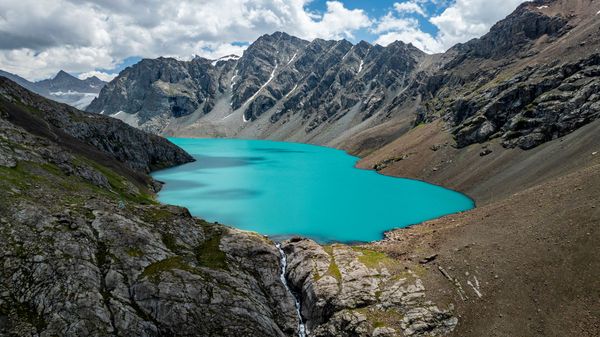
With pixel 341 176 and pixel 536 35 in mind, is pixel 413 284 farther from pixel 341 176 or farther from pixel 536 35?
pixel 536 35

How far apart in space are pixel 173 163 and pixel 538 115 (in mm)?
132029

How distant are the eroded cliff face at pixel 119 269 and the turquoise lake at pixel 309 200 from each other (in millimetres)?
23237

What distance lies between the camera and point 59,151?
69.0m

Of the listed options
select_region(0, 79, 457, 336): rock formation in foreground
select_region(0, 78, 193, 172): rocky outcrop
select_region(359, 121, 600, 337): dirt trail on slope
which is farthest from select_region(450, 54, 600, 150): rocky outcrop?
select_region(0, 78, 193, 172): rocky outcrop

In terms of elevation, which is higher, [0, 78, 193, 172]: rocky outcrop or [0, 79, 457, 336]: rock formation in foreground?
[0, 78, 193, 172]: rocky outcrop

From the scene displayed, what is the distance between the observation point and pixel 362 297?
40.3 m

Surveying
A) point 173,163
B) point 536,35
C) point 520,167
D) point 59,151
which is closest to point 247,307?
point 59,151

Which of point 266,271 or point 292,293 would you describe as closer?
point 292,293

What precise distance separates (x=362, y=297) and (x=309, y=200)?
186 feet

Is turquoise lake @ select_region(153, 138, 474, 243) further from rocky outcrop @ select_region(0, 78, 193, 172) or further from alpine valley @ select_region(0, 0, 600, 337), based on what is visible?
rocky outcrop @ select_region(0, 78, 193, 172)

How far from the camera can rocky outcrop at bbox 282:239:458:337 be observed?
121 feet

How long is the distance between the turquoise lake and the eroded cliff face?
23.2 metres

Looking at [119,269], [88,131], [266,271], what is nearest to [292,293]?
[266,271]

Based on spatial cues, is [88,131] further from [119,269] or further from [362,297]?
[362,297]
